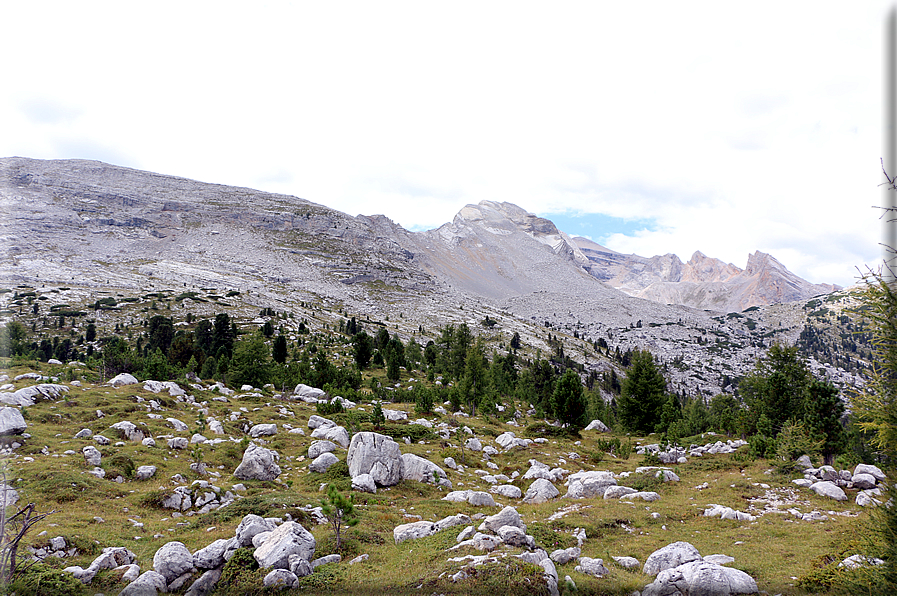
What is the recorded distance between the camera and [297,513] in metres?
20.8

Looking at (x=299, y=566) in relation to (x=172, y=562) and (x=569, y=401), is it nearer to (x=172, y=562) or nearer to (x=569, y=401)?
(x=172, y=562)

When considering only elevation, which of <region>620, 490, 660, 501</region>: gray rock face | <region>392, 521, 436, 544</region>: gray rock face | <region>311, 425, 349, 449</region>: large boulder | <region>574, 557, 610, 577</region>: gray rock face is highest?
<region>574, 557, 610, 577</region>: gray rock face

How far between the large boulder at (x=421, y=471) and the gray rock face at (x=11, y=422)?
2500cm

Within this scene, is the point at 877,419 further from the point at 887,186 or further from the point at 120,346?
the point at 120,346

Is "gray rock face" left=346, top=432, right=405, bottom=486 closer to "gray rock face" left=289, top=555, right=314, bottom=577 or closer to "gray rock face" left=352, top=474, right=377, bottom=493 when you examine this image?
"gray rock face" left=352, top=474, right=377, bottom=493

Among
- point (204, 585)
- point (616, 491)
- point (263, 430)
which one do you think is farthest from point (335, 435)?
point (616, 491)

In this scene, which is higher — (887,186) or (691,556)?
(887,186)

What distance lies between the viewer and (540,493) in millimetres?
29312

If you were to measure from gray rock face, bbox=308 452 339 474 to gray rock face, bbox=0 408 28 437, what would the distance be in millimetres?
18262

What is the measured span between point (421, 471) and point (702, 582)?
2031cm

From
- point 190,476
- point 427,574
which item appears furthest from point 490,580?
point 190,476

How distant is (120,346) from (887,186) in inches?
3011

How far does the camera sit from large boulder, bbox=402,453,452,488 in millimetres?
29953

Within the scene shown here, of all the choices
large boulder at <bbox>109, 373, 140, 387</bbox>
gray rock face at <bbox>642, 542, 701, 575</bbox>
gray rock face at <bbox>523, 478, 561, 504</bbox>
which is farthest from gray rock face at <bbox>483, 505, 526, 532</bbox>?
large boulder at <bbox>109, 373, 140, 387</bbox>
